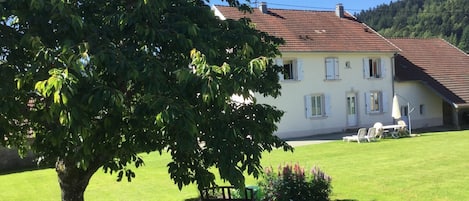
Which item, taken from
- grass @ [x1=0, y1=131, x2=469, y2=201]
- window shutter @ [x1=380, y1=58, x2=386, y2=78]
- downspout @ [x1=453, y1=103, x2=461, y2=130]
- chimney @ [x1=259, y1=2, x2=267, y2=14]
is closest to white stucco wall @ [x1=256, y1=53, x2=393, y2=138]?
window shutter @ [x1=380, y1=58, x2=386, y2=78]

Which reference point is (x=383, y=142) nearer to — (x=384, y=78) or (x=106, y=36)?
(x=384, y=78)

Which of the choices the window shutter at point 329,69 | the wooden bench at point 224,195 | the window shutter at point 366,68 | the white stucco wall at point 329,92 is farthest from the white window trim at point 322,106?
the wooden bench at point 224,195

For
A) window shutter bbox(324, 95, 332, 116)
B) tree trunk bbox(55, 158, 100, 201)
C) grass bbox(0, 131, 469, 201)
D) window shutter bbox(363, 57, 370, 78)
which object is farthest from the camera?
window shutter bbox(363, 57, 370, 78)

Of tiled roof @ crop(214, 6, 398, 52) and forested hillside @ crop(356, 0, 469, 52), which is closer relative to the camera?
tiled roof @ crop(214, 6, 398, 52)

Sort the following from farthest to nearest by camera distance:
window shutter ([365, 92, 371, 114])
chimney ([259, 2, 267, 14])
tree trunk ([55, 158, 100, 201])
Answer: window shutter ([365, 92, 371, 114]), chimney ([259, 2, 267, 14]), tree trunk ([55, 158, 100, 201])

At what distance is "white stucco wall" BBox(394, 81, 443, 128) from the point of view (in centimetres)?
3453

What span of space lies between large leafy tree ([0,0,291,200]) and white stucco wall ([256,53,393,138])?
22932 millimetres

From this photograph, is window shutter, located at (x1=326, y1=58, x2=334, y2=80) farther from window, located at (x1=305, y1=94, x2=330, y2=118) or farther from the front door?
the front door

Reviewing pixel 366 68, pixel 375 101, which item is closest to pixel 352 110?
pixel 375 101

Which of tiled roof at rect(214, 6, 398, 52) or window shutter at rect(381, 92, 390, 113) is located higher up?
tiled roof at rect(214, 6, 398, 52)

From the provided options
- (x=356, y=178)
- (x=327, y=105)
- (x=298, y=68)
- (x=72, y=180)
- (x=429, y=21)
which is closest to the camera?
(x=72, y=180)

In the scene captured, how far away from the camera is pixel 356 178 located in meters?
13.0

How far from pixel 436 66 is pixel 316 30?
10.1 metres

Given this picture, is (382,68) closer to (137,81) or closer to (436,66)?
(436,66)
